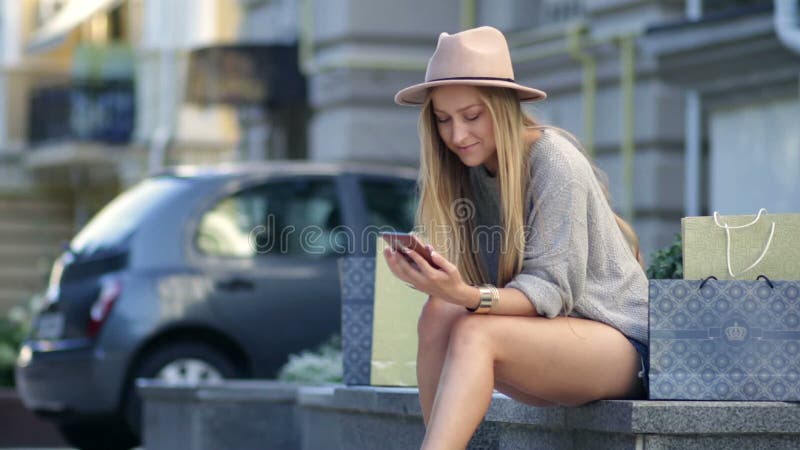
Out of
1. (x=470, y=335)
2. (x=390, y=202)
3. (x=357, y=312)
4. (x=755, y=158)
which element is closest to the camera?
(x=470, y=335)

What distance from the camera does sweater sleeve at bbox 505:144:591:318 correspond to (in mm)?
4480

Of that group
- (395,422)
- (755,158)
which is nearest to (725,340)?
(395,422)

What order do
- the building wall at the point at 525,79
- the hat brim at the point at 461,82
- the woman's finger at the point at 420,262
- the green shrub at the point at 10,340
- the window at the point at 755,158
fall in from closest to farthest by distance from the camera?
1. the woman's finger at the point at 420,262
2. the hat brim at the point at 461,82
3. the window at the point at 755,158
4. the building wall at the point at 525,79
5. the green shrub at the point at 10,340

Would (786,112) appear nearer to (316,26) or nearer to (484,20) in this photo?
(484,20)

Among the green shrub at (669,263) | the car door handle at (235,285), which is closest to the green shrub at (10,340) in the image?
the car door handle at (235,285)

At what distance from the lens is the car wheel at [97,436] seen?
9.04 m

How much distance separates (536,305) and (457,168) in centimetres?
57

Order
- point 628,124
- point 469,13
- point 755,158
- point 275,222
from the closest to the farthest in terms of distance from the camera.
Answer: point 275,222
point 755,158
point 628,124
point 469,13

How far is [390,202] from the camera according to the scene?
9453mm

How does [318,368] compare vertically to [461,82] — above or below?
below

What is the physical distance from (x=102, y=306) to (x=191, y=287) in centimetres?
45

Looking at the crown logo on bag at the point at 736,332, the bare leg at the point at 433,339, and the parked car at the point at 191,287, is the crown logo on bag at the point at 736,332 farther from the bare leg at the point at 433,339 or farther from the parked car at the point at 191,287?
the parked car at the point at 191,287

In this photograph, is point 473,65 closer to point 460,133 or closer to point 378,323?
point 460,133

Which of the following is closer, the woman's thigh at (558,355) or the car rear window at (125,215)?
the woman's thigh at (558,355)
